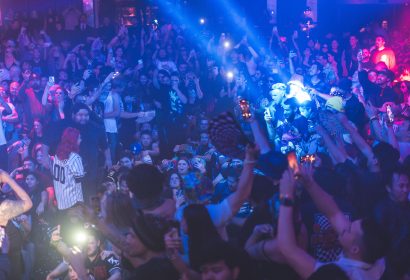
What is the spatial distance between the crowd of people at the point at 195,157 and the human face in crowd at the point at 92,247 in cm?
1

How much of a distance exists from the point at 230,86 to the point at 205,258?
9.94 metres

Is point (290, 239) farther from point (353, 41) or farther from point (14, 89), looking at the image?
point (353, 41)

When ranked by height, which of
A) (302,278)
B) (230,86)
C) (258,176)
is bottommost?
(302,278)

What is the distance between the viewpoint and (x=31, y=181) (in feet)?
26.6

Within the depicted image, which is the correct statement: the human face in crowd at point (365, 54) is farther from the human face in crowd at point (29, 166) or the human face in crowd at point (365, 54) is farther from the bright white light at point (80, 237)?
the bright white light at point (80, 237)

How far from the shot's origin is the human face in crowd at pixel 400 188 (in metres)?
4.30

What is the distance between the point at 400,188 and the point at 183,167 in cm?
381

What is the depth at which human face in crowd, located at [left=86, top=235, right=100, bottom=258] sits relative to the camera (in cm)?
536

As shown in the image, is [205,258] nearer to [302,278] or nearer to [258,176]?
[302,278]

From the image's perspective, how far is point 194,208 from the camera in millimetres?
3506

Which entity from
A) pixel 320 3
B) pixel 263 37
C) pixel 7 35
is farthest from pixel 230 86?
pixel 320 3

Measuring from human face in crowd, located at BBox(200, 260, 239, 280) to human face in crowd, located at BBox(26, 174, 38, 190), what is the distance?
5.64 metres

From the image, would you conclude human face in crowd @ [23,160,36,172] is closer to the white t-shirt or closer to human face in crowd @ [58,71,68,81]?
human face in crowd @ [58,71,68,81]

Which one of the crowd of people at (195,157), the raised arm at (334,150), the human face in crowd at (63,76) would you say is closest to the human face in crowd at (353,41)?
the crowd of people at (195,157)
